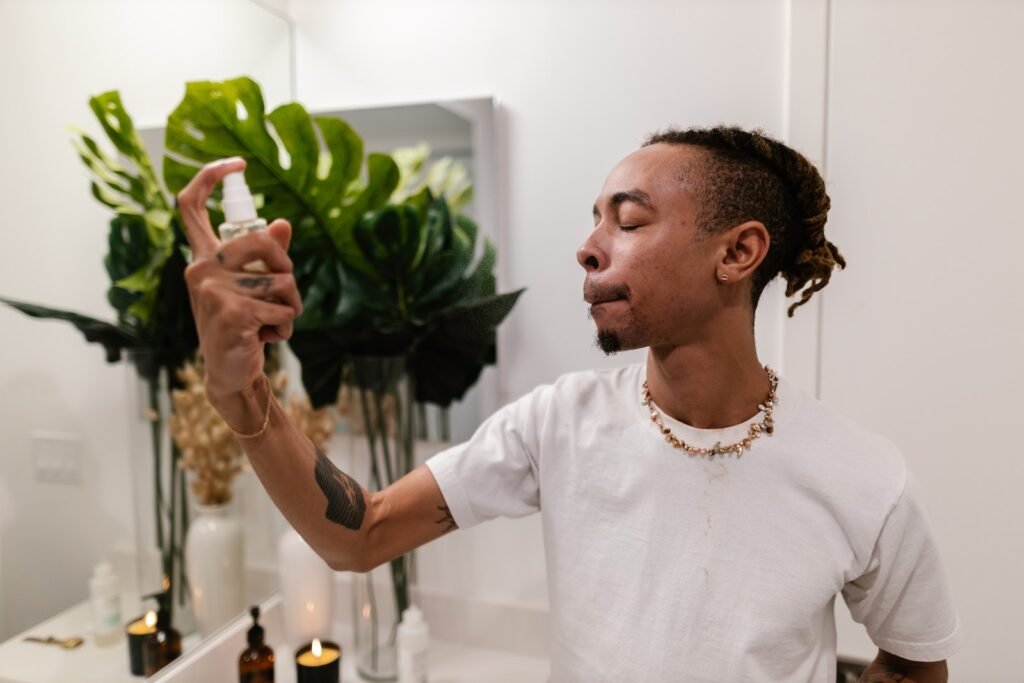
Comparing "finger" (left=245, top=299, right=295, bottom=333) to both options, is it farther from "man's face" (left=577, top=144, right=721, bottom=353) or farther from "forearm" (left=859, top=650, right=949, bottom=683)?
"forearm" (left=859, top=650, right=949, bottom=683)

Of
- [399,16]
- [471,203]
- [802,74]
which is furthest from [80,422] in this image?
[802,74]

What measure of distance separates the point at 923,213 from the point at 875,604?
0.58 metres

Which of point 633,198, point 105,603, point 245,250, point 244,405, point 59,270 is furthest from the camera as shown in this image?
point 105,603

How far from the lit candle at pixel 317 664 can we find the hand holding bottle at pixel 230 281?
654 mm

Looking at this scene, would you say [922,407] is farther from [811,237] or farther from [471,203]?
[471,203]

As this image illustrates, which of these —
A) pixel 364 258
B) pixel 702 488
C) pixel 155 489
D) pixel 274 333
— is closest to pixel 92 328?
pixel 155 489

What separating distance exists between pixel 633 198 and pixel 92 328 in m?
0.78

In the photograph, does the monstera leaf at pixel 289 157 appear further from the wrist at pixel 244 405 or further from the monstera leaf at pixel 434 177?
the wrist at pixel 244 405

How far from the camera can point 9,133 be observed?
0.88 metres

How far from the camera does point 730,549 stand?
0.81 metres

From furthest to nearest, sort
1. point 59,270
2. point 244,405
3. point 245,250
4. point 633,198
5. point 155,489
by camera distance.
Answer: point 155,489, point 59,270, point 633,198, point 244,405, point 245,250

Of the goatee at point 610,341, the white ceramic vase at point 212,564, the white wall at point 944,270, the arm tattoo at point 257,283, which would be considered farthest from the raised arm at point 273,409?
the white wall at point 944,270

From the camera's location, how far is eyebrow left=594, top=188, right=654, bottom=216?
80 centimetres

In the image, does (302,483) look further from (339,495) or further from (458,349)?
(458,349)
